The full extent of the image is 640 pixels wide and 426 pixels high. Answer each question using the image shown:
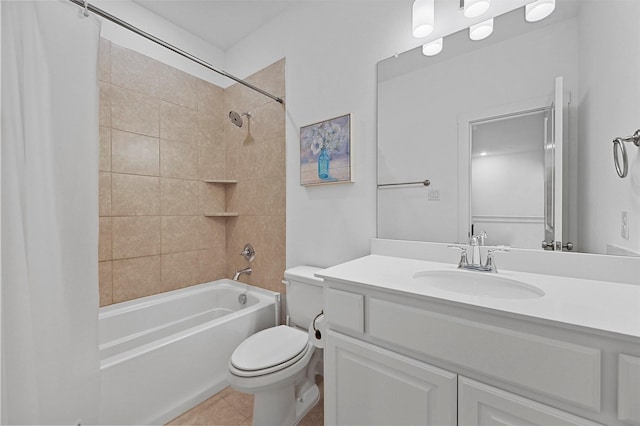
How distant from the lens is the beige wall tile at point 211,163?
232 centimetres

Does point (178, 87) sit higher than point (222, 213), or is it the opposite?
point (178, 87)

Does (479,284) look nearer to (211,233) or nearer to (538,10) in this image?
(538,10)

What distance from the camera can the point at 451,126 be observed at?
129 centimetres

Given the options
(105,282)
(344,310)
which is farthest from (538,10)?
(105,282)

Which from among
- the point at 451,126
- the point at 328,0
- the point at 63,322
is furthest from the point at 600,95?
the point at 63,322

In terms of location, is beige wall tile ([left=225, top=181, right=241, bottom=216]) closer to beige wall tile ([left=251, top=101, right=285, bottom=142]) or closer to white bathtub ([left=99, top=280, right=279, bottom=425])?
beige wall tile ([left=251, top=101, right=285, bottom=142])

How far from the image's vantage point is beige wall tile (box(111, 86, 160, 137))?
182 cm

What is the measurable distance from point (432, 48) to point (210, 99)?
1882 mm

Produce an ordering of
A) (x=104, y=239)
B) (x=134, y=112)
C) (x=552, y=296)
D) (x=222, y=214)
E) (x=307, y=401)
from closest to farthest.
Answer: (x=552, y=296) → (x=307, y=401) → (x=104, y=239) → (x=134, y=112) → (x=222, y=214)

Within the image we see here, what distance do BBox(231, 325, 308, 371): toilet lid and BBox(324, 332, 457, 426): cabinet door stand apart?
1.14ft

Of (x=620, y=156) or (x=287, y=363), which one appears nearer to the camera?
(x=620, y=156)

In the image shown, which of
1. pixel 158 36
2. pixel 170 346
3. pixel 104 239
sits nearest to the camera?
pixel 170 346

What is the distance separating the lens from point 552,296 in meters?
0.80

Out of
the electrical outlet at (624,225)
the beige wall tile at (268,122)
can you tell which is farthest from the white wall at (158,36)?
the electrical outlet at (624,225)
